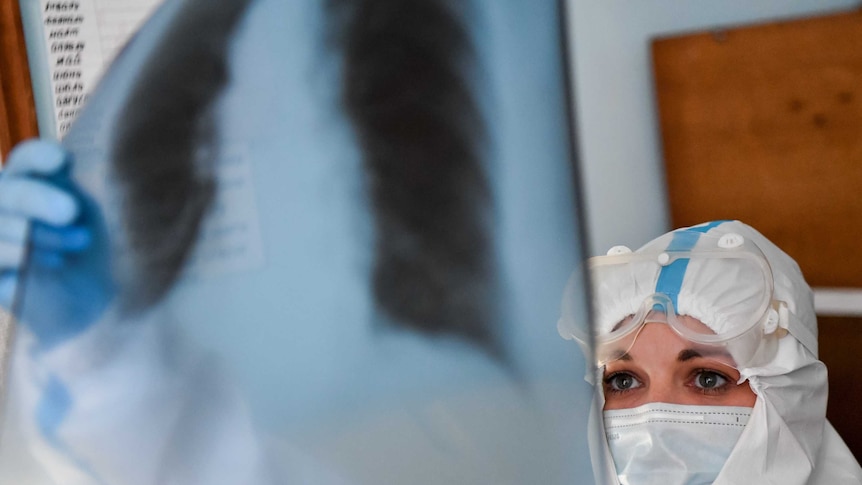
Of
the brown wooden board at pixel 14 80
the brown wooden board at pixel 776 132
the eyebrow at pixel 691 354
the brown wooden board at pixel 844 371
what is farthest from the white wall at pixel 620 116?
the brown wooden board at pixel 14 80

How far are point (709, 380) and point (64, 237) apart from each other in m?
0.94

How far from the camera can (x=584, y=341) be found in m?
0.24

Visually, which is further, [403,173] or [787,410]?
[787,410]

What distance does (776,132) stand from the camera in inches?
51.8

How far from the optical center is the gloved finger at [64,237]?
0.84 feet

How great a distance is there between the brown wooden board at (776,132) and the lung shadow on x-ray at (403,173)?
1272mm

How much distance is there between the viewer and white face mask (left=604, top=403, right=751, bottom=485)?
93 centimetres

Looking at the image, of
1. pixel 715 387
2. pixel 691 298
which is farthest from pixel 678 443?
pixel 691 298

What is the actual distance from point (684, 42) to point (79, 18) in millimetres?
1264

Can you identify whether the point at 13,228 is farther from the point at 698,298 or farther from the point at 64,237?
the point at 698,298

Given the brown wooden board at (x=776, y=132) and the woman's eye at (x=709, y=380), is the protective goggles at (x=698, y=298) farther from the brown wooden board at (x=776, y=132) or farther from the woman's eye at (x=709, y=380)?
the brown wooden board at (x=776, y=132)

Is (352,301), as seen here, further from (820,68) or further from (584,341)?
→ (820,68)

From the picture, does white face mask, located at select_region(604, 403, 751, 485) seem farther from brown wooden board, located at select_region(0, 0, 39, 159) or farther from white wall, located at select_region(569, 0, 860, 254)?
brown wooden board, located at select_region(0, 0, 39, 159)

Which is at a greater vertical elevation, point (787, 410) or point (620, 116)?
point (620, 116)
